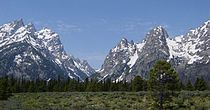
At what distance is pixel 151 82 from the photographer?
61.1 metres

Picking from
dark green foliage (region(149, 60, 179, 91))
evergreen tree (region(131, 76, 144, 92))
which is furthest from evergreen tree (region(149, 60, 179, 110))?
evergreen tree (region(131, 76, 144, 92))

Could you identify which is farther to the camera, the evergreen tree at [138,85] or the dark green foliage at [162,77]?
the evergreen tree at [138,85]

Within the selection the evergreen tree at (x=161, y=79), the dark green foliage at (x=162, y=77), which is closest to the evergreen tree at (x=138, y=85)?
the evergreen tree at (x=161, y=79)

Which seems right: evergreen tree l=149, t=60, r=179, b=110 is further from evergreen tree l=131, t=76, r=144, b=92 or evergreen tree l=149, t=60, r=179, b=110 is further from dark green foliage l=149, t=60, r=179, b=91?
evergreen tree l=131, t=76, r=144, b=92

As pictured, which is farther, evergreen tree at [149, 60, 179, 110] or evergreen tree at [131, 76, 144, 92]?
evergreen tree at [131, 76, 144, 92]

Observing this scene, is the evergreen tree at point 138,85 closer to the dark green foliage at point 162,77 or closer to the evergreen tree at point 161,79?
the evergreen tree at point 161,79

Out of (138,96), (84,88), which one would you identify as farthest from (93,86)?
(138,96)

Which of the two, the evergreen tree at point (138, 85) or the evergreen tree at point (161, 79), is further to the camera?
the evergreen tree at point (138, 85)

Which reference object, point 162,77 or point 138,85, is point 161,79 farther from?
Result: point 138,85

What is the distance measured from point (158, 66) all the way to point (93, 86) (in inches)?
4254

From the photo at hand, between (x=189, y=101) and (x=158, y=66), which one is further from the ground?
(x=158, y=66)

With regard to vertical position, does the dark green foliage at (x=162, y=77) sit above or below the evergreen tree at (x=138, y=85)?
below

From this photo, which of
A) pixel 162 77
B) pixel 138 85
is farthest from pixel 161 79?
pixel 138 85

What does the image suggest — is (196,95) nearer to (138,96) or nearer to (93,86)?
(138,96)
